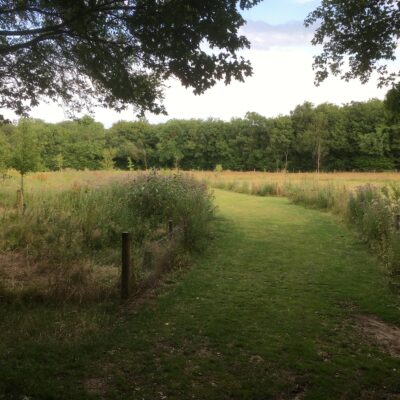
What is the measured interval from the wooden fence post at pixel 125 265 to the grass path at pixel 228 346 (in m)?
0.36

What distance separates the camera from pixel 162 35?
15.6 feet

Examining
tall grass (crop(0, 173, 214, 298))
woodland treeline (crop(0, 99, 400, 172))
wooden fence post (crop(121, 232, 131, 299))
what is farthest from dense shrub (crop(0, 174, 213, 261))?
woodland treeline (crop(0, 99, 400, 172))

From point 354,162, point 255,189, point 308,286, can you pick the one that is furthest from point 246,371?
point 354,162

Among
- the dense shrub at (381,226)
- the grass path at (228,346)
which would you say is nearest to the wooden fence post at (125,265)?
the grass path at (228,346)

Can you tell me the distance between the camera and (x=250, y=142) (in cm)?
5966

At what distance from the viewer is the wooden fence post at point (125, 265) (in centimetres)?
558

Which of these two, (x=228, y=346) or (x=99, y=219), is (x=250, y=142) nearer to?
(x=99, y=219)

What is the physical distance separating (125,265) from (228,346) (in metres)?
1.81

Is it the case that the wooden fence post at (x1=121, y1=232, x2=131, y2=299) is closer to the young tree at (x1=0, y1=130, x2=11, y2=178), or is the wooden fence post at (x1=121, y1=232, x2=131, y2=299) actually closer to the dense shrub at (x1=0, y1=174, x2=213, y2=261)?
the dense shrub at (x1=0, y1=174, x2=213, y2=261)

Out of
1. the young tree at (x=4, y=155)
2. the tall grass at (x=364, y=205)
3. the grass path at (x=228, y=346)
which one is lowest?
the grass path at (x=228, y=346)

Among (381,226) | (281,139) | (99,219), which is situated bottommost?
(381,226)

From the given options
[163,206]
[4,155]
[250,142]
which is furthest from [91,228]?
[250,142]

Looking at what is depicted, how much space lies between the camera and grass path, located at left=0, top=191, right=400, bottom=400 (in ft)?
11.7

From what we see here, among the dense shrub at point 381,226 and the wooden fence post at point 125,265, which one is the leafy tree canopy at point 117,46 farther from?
the dense shrub at point 381,226
